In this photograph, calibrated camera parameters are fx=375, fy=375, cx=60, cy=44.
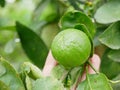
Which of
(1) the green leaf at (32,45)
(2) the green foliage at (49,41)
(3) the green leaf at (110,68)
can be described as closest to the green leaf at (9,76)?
(2) the green foliage at (49,41)

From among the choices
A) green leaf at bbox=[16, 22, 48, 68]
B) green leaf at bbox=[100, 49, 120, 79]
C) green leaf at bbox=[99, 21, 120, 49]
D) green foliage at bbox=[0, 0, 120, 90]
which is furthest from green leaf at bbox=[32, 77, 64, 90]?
green leaf at bbox=[16, 22, 48, 68]

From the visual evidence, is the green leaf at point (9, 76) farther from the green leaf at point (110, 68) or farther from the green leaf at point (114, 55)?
the green leaf at point (110, 68)

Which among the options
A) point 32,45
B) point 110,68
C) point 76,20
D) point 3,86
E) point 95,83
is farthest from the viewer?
point 32,45

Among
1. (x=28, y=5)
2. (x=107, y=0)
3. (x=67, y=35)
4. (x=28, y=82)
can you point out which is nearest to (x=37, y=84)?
(x=28, y=82)

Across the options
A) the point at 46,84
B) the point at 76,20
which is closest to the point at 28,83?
the point at 46,84

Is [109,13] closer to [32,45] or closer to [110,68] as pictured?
[110,68]
